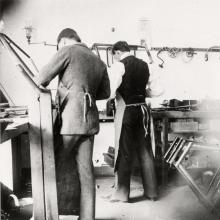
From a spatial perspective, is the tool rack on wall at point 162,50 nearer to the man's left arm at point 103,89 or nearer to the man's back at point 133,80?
the man's back at point 133,80

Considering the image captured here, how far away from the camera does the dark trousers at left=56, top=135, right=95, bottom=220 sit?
2988 mm

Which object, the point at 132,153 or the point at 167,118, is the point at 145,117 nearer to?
the point at 132,153

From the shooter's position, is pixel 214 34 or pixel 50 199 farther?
pixel 214 34

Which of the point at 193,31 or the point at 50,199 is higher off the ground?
the point at 193,31

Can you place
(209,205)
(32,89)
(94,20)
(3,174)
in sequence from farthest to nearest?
(94,20) → (3,174) → (209,205) → (32,89)

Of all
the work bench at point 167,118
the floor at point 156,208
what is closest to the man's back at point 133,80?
the work bench at point 167,118

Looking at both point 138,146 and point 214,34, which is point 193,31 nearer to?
point 214,34

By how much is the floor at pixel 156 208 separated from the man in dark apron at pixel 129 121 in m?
0.15

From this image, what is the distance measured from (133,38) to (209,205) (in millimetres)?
3123

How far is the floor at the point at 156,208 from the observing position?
371 cm

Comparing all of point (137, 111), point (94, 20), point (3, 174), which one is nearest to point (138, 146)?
point (137, 111)

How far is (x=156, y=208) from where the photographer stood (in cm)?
400

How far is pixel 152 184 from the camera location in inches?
171

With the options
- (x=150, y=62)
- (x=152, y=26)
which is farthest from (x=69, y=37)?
(x=152, y=26)
